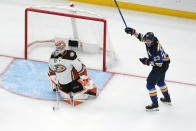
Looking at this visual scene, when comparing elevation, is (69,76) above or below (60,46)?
below

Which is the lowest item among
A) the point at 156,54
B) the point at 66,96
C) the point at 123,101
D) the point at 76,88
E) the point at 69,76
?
the point at 123,101

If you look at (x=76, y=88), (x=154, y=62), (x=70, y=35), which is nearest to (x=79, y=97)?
(x=76, y=88)

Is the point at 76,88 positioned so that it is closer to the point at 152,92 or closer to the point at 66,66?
the point at 66,66

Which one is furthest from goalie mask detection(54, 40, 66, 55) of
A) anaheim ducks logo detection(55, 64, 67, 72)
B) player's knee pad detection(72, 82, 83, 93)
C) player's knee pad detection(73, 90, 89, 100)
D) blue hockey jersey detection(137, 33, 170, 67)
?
blue hockey jersey detection(137, 33, 170, 67)

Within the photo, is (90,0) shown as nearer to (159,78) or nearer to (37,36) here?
(37,36)

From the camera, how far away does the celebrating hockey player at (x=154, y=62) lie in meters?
5.79

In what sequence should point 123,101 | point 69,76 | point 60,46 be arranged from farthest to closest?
point 123,101 → point 69,76 → point 60,46

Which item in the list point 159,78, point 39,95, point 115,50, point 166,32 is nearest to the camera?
point 159,78

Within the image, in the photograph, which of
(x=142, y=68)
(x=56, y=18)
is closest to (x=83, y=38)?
(x=56, y=18)

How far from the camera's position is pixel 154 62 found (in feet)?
19.2

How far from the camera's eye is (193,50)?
777 centimetres

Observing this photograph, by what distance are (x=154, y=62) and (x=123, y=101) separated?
35.5 inches

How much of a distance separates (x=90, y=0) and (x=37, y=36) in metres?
1.88

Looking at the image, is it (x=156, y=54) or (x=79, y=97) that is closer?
(x=156, y=54)
